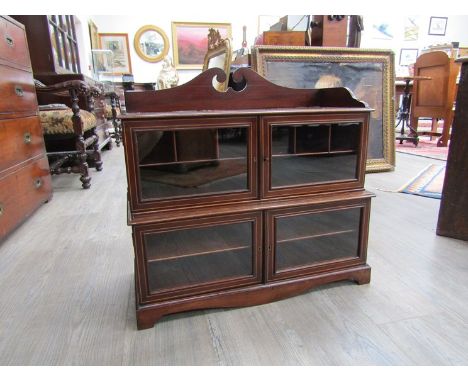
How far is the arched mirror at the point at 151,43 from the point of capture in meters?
6.28

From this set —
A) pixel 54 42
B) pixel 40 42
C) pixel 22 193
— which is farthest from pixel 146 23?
pixel 22 193

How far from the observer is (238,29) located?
646 centimetres

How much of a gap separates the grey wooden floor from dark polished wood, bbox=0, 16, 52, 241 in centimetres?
22

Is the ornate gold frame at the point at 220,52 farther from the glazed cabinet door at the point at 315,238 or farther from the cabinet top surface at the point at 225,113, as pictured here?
the glazed cabinet door at the point at 315,238


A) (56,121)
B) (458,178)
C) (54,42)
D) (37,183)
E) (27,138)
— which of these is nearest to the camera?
Result: (458,178)

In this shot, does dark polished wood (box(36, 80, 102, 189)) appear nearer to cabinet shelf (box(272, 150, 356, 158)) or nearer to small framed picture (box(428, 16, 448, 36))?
cabinet shelf (box(272, 150, 356, 158))

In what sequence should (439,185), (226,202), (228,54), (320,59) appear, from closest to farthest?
(226,202), (228,54), (320,59), (439,185)

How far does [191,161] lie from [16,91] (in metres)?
1.34

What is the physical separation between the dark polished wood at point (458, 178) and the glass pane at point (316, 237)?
0.64 metres

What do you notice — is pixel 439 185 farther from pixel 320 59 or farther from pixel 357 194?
pixel 357 194

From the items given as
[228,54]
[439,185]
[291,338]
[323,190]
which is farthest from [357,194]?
[439,185]

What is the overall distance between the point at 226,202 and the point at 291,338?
0.40m

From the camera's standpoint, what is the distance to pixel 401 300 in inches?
40.6

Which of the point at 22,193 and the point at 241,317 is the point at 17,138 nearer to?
the point at 22,193
